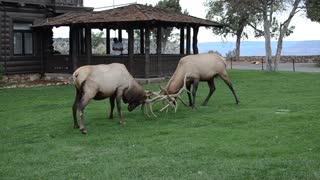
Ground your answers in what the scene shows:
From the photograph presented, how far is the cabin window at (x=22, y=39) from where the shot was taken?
25.1 m

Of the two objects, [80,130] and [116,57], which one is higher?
[116,57]

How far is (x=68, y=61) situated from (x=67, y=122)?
547 inches

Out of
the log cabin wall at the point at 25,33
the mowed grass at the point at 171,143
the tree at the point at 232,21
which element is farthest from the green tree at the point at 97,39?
A: the mowed grass at the point at 171,143

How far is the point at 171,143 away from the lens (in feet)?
30.2

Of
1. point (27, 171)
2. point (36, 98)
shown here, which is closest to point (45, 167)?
point (27, 171)

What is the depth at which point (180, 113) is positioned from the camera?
1312 cm

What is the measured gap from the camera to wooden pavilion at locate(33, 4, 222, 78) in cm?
2292

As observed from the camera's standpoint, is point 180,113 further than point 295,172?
Yes

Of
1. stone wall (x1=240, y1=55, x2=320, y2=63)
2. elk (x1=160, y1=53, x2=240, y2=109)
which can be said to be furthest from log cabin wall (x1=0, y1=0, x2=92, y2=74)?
stone wall (x1=240, y1=55, x2=320, y2=63)

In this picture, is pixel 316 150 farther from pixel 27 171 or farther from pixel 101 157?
pixel 27 171

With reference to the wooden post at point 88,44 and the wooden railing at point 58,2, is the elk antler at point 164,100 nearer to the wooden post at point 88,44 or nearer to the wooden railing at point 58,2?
the wooden post at point 88,44

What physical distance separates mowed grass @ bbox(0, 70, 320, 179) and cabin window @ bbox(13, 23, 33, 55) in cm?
1053

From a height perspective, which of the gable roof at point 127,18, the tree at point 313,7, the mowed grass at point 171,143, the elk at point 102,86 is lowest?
the mowed grass at point 171,143

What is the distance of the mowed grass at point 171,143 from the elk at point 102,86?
0.53 meters
